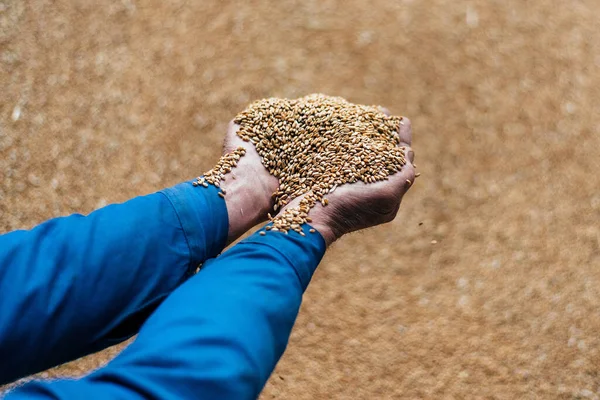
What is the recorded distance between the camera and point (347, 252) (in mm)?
1973

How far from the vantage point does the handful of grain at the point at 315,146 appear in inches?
54.1

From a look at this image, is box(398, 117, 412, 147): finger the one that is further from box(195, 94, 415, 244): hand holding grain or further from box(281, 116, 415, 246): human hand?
box(281, 116, 415, 246): human hand

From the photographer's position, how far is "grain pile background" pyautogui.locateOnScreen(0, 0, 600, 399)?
1813mm

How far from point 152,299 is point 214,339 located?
290 mm

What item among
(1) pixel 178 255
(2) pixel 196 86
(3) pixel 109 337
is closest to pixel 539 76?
(2) pixel 196 86

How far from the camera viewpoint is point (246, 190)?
1.39 m

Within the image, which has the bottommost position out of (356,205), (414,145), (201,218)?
(414,145)

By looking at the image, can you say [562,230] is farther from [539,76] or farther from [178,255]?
[178,255]

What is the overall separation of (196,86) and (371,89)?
26.5 inches

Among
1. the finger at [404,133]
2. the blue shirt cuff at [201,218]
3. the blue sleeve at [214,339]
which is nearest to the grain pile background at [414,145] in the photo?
the finger at [404,133]

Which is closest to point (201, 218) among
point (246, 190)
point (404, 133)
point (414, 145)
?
point (246, 190)

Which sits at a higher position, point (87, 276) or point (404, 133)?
point (87, 276)

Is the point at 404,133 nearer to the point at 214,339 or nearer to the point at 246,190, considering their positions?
the point at 246,190

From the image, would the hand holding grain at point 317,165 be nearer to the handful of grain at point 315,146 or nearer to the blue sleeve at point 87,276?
the handful of grain at point 315,146
